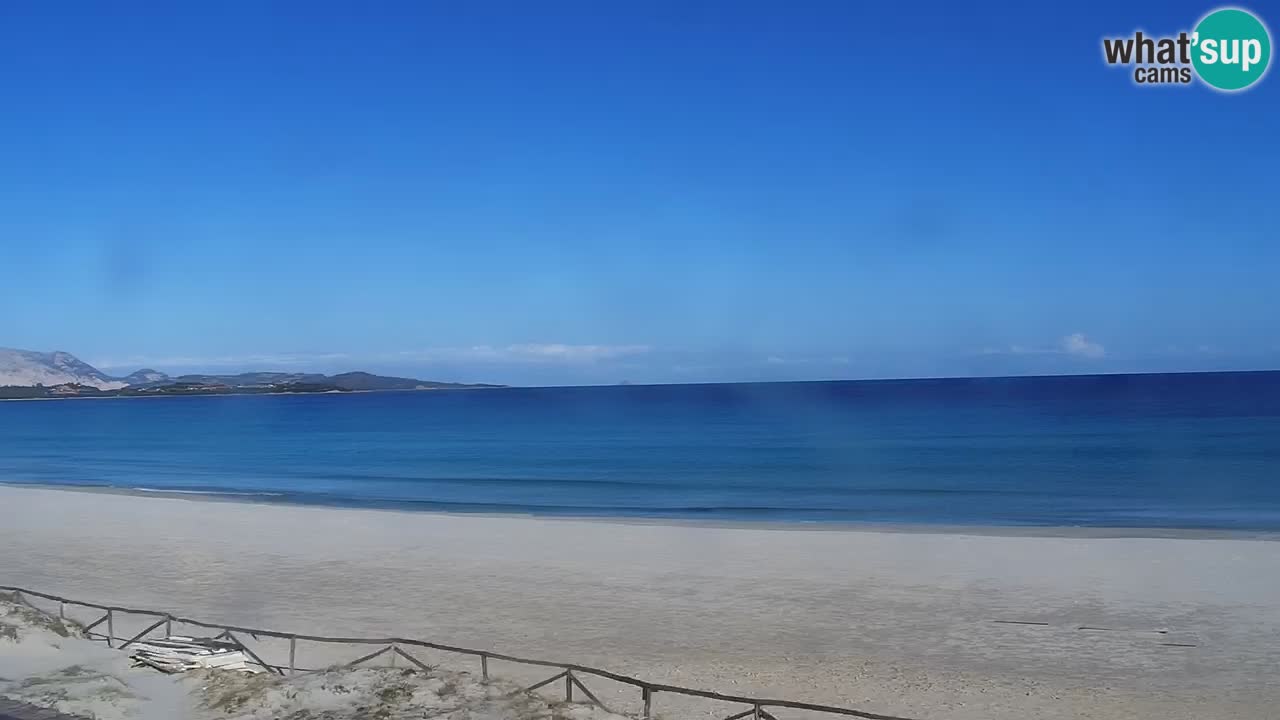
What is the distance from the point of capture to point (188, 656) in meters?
11.7

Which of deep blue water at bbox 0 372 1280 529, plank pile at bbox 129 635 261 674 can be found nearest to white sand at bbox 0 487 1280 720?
plank pile at bbox 129 635 261 674

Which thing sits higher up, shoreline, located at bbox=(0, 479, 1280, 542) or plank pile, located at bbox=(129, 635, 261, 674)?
plank pile, located at bbox=(129, 635, 261, 674)

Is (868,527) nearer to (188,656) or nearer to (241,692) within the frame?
(188,656)

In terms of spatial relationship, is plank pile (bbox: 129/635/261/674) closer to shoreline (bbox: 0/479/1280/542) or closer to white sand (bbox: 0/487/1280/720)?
white sand (bbox: 0/487/1280/720)

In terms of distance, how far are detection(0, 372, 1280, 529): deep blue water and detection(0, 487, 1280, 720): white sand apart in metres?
7.49

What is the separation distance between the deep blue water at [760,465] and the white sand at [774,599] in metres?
7.49

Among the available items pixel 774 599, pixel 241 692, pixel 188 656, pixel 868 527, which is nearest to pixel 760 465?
pixel 868 527

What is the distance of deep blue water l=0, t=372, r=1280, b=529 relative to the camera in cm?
3384

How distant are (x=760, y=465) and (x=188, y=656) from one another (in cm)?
4058

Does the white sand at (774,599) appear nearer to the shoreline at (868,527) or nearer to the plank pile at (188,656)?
the shoreline at (868,527)

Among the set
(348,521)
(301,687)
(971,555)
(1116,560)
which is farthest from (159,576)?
(1116,560)

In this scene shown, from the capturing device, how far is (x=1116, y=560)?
21.4 m

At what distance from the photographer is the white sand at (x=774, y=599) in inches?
517

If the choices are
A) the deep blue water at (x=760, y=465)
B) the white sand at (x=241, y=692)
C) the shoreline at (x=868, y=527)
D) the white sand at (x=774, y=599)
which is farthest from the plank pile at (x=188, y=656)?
the deep blue water at (x=760, y=465)
